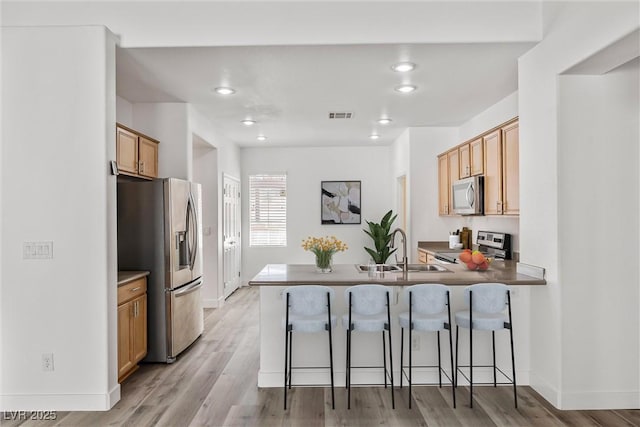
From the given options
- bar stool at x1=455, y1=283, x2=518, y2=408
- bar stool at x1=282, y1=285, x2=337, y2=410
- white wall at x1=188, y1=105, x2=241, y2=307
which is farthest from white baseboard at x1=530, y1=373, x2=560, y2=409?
white wall at x1=188, y1=105, x2=241, y2=307

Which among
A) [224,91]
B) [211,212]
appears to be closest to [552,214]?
[224,91]

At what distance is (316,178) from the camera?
8156 mm

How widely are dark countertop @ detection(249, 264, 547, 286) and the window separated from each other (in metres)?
4.41

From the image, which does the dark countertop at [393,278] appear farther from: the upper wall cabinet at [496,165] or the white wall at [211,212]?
the white wall at [211,212]

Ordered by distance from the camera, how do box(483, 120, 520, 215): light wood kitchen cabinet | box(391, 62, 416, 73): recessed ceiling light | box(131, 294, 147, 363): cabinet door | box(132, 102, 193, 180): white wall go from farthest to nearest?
1. box(132, 102, 193, 180): white wall
2. box(483, 120, 520, 215): light wood kitchen cabinet
3. box(131, 294, 147, 363): cabinet door
4. box(391, 62, 416, 73): recessed ceiling light

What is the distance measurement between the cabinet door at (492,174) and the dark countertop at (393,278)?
85 centimetres

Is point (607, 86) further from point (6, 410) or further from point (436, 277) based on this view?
point (6, 410)

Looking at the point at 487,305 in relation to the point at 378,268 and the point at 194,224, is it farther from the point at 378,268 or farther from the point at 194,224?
the point at 194,224

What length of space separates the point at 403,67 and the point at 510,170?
55.0 inches

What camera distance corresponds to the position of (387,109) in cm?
521

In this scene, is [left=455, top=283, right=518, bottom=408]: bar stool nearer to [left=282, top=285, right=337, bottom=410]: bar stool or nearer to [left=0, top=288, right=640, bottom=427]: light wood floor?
[left=0, top=288, right=640, bottom=427]: light wood floor

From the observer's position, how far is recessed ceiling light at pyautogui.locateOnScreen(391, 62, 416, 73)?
3.62m

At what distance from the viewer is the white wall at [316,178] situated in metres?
8.16

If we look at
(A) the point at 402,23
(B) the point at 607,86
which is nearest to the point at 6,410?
(A) the point at 402,23
